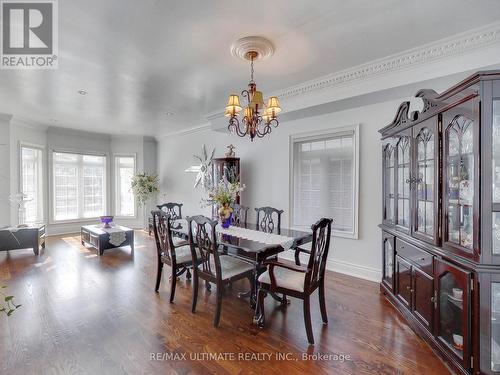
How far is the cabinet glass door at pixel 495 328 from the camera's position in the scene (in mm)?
1668

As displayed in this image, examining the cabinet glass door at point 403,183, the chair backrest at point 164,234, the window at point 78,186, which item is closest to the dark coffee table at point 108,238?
the chair backrest at point 164,234

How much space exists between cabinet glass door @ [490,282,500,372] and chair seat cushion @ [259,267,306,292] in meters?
1.28

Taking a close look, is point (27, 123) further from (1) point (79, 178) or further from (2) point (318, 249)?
(2) point (318, 249)

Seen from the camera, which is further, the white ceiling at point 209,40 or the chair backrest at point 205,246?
the chair backrest at point 205,246

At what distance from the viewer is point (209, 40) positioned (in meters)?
2.47

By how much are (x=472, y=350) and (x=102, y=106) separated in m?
5.66

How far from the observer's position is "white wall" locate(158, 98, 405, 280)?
11.7 ft

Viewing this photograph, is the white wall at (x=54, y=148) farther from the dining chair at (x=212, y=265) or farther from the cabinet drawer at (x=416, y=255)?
the cabinet drawer at (x=416, y=255)

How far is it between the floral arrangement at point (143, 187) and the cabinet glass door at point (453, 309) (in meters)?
6.57

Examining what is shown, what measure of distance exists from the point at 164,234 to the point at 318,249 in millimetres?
1828

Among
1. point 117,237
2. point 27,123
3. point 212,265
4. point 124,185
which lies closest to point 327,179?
point 212,265

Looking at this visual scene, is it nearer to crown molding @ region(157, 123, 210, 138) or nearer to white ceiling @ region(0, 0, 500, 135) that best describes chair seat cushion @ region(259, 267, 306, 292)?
white ceiling @ region(0, 0, 500, 135)

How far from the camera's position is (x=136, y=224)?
7520 mm

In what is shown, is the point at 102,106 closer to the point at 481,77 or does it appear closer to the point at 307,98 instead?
the point at 307,98
